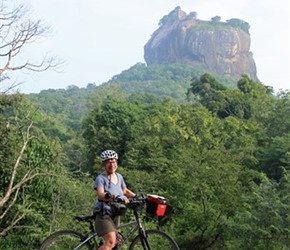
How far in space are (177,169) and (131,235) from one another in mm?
15956

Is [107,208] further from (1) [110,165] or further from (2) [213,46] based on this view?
(2) [213,46]

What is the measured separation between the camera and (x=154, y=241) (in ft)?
16.4

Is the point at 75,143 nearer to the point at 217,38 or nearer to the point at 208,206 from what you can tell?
the point at 208,206

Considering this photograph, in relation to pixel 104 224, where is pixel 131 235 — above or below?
below

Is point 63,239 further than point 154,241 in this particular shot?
No

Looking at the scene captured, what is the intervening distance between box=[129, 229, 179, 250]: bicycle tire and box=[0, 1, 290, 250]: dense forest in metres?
0.54

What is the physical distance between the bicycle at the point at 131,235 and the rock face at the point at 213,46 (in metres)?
105

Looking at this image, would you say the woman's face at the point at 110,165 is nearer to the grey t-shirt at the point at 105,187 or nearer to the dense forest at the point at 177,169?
the grey t-shirt at the point at 105,187

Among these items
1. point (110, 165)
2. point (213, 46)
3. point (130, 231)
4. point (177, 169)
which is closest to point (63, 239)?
point (130, 231)

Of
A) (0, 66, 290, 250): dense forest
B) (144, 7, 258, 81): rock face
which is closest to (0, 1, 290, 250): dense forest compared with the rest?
(0, 66, 290, 250): dense forest

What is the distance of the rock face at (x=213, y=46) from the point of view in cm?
11075

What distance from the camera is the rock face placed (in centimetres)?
Answer: 11075

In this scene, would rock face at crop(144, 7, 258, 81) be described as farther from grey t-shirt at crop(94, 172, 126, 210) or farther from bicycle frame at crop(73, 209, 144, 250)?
grey t-shirt at crop(94, 172, 126, 210)

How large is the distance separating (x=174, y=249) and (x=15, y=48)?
997 centimetres
